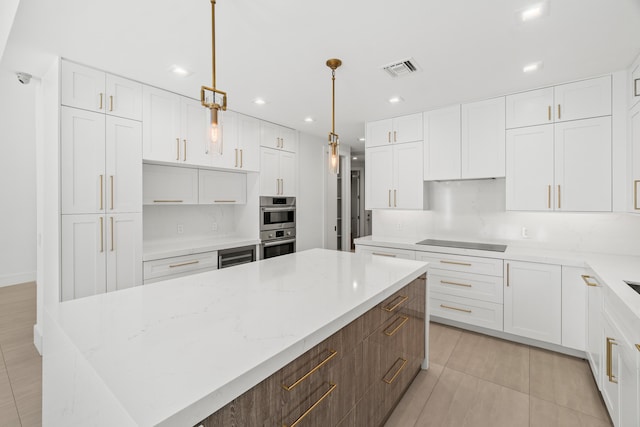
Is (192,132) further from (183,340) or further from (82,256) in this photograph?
(183,340)

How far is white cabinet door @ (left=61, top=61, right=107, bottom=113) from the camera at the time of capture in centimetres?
233

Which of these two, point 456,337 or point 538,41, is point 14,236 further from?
point 538,41

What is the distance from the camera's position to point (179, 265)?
3.07m

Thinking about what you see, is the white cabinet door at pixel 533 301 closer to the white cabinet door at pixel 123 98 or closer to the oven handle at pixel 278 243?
the oven handle at pixel 278 243

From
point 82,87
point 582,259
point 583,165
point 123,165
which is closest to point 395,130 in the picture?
point 583,165

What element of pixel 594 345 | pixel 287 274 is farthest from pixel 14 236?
pixel 594 345

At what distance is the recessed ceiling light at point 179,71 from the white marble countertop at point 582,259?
2.65m

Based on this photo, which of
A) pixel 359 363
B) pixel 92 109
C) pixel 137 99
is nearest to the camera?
pixel 359 363

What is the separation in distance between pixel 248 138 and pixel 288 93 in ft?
3.30

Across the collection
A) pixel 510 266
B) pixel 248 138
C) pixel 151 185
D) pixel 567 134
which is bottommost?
pixel 510 266

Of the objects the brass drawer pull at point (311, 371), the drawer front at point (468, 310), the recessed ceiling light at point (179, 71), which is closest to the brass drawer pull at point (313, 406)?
the brass drawer pull at point (311, 371)

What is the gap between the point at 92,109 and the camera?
2467 mm

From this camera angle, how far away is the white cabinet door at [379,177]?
3883mm

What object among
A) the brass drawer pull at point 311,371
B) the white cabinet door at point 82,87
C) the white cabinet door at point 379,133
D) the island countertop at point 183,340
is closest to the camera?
the island countertop at point 183,340
